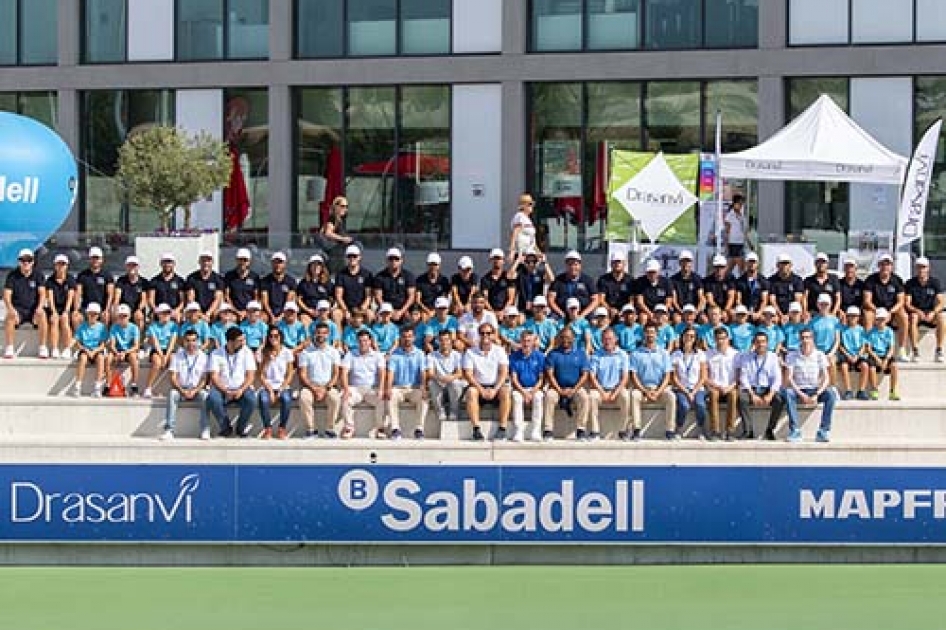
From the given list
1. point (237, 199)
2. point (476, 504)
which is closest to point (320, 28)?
point (237, 199)

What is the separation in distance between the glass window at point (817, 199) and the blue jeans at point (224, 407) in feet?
49.6

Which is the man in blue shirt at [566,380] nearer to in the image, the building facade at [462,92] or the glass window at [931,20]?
the building facade at [462,92]

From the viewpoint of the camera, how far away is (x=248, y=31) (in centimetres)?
3669

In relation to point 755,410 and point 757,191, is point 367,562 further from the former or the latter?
point 757,191

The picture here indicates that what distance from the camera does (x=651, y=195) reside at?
24438 millimetres

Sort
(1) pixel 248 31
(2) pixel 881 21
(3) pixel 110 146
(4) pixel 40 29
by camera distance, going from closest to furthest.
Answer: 1. (2) pixel 881 21
2. (1) pixel 248 31
3. (3) pixel 110 146
4. (4) pixel 40 29

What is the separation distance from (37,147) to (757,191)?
1374 centimetres

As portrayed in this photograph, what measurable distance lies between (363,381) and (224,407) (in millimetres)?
1507

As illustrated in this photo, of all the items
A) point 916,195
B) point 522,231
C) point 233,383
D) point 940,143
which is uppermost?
point 940,143

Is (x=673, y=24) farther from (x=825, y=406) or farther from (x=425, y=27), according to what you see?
(x=825, y=406)

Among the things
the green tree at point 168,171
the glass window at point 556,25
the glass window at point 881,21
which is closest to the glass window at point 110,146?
the green tree at point 168,171

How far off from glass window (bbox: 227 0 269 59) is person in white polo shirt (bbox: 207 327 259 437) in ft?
55.4

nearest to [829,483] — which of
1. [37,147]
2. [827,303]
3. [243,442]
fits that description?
[827,303]

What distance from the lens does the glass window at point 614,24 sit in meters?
34.5
